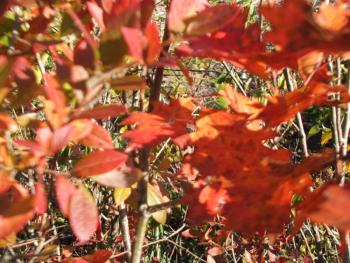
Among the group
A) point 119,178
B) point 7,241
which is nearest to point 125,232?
point 7,241

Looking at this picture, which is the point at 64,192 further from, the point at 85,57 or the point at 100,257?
Result: the point at 100,257

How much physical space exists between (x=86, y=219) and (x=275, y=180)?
28 centimetres

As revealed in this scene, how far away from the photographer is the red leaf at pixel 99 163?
1.95 ft

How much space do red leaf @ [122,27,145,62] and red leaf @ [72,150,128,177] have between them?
0.13 metres

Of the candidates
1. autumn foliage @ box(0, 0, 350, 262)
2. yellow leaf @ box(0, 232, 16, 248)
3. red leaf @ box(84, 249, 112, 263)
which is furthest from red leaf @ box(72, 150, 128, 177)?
red leaf @ box(84, 249, 112, 263)

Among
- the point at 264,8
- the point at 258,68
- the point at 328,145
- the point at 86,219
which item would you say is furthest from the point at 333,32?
the point at 328,145

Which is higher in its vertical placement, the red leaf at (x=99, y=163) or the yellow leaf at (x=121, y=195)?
the red leaf at (x=99, y=163)

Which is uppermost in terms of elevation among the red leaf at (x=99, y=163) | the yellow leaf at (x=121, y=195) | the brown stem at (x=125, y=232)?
the red leaf at (x=99, y=163)

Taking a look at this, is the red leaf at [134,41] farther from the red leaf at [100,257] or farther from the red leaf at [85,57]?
the red leaf at [100,257]

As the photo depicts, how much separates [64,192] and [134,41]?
0.68 ft

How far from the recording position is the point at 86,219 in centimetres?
58

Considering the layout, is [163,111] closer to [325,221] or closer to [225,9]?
[225,9]

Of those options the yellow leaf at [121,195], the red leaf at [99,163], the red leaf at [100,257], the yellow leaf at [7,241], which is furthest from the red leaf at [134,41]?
the yellow leaf at [121,195]

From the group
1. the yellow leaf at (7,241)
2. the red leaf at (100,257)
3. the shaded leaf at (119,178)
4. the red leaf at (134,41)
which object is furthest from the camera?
the red leaf at (100,257)
